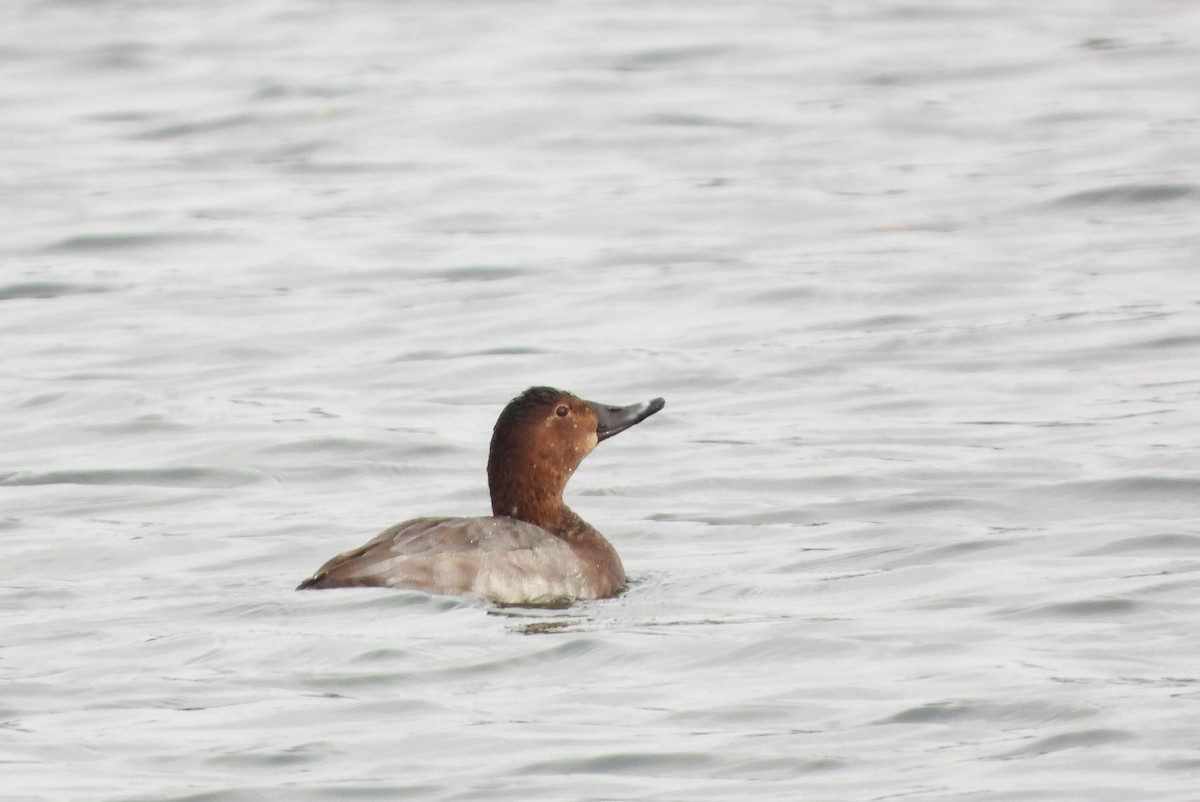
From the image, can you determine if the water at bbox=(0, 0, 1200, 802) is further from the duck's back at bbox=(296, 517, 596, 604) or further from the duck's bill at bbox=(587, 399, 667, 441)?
the duck's bill at bbox=(587, 399, 667, 441)

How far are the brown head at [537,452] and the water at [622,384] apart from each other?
19.4 inches

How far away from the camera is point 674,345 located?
13.5 metres

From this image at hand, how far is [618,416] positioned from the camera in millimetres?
9602

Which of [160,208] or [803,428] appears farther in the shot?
[160,208]

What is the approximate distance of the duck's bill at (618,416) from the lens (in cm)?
952

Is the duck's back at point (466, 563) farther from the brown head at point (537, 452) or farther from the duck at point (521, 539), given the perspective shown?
the brown head at point (537, 452)

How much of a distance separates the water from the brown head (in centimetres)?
49

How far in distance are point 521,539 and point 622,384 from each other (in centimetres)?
384

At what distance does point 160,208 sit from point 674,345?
5166 mm

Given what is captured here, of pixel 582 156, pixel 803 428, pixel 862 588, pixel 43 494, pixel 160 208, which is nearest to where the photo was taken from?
pixel 862 588

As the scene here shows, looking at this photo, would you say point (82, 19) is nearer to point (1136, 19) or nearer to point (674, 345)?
point (1136, 19)

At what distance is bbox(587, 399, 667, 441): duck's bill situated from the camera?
952 centimetres

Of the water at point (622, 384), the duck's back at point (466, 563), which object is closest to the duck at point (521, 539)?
the duck's back at point (466, 563)

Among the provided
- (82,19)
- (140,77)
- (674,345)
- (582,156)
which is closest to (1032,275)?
(674,345)
